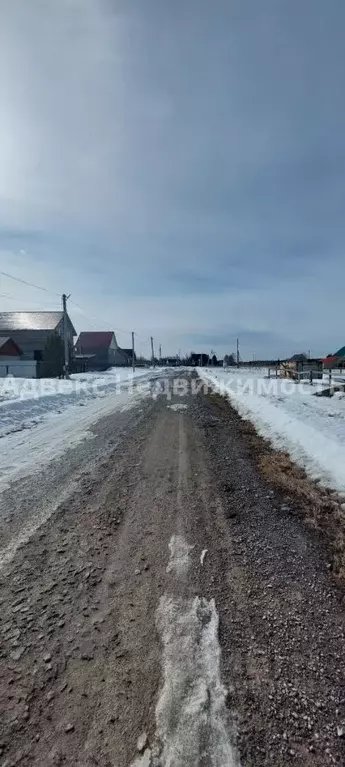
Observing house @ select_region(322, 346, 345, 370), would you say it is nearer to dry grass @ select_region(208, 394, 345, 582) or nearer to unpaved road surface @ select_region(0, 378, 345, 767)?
dry grass @ select_region(208, 394, 345, 582)

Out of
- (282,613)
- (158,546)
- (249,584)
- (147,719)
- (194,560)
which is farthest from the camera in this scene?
(158,546)

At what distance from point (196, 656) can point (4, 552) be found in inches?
83.5

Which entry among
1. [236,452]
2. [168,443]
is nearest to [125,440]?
[168,443]

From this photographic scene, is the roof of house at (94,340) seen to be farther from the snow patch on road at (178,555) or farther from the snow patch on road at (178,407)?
the snow patch on road at (178,555)

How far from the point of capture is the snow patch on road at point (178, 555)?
3140mm

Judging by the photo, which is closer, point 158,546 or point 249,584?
point 249,584

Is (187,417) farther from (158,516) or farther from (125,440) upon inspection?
(158,516)

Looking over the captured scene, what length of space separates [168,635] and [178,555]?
0.99 m

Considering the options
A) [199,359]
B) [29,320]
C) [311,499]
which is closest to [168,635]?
[311,499]

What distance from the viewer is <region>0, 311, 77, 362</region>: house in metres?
42.7

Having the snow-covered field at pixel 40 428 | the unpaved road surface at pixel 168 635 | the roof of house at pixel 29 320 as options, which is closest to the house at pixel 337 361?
the roof of house at pixel 29 320

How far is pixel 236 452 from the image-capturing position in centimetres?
728

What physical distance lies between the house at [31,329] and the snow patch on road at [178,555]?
39.4 m

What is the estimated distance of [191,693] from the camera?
1.94m
